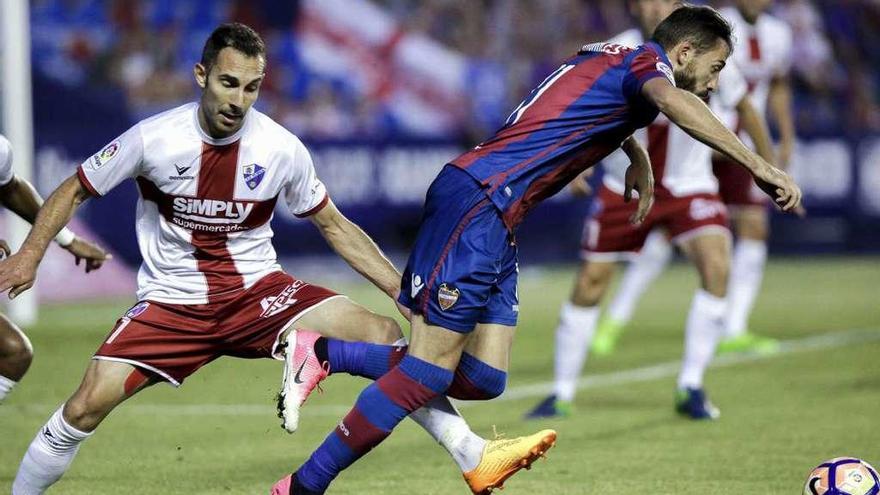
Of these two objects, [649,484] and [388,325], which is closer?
[388,325]

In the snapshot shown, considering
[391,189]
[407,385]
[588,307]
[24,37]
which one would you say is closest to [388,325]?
[407,385]

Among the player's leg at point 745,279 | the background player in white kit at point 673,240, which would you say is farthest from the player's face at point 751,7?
the background player in white kit at point 673,240

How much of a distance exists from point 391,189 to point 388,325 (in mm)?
12257

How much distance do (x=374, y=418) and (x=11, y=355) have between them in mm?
1846

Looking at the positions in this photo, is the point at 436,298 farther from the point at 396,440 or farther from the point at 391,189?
the point at 391,189

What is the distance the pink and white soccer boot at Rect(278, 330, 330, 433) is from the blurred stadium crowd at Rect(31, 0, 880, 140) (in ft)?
40.6

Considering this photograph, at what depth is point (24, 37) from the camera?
44.9 feet

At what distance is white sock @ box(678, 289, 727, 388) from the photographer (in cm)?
861

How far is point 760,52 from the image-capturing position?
448 inches

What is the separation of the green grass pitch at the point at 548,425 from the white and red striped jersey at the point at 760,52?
2.13m

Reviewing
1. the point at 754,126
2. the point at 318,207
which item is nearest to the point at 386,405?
the point at 318,207

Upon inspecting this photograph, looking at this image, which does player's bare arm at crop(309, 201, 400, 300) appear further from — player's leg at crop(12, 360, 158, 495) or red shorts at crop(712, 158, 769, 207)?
red shorts at crop(712, 158, 769, 207)

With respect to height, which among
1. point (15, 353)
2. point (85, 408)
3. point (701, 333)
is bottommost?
point (701, 333)

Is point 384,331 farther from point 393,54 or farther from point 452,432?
point 393,54
